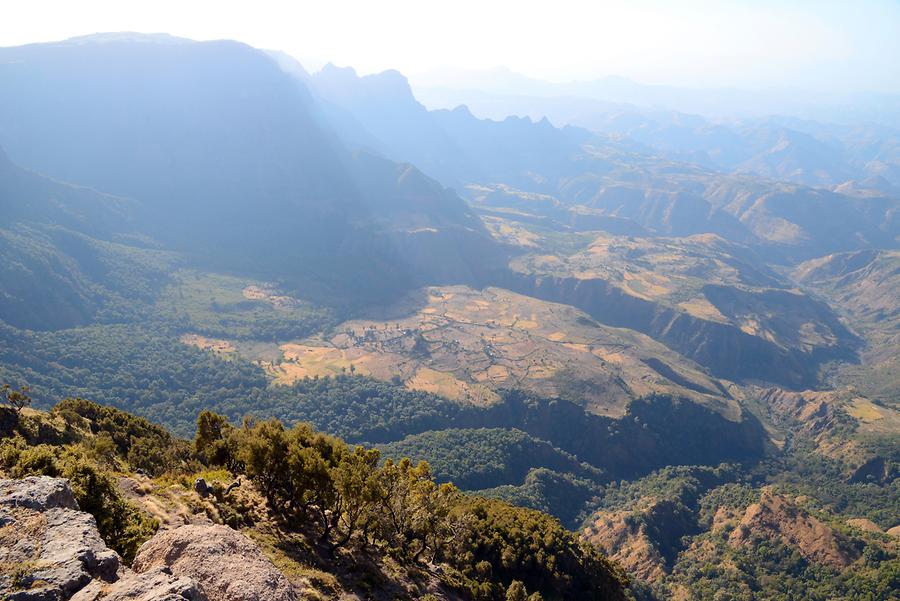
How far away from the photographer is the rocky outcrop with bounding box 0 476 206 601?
21.8 meters

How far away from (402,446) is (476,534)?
114m

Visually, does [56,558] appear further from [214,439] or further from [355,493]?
[214,439]

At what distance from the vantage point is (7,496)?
27.2 metres

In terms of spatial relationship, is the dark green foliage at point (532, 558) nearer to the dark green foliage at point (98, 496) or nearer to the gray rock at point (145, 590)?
the dark green foliage at point (98, 496)

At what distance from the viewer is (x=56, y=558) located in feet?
77.7

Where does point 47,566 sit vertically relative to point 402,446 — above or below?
above

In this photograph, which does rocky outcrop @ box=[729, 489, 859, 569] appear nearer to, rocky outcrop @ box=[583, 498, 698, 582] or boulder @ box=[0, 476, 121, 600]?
rocky outcrop @ box=[583, 498, 698, 582]

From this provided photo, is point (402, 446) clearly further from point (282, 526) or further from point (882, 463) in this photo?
point (882, 463)

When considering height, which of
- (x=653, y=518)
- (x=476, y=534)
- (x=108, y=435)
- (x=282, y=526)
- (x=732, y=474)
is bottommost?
(x=732, y=474)

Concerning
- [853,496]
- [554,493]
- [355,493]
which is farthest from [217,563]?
[853,496]

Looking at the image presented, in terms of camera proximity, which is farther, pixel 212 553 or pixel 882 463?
pixel 882 463

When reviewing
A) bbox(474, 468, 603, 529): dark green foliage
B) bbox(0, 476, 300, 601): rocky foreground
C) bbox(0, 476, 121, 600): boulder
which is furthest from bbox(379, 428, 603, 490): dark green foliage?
bbox(0, 476, 121, 600): boulder

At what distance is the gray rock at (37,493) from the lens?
2717cm

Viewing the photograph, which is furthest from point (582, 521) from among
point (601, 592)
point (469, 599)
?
point (469, 599)
